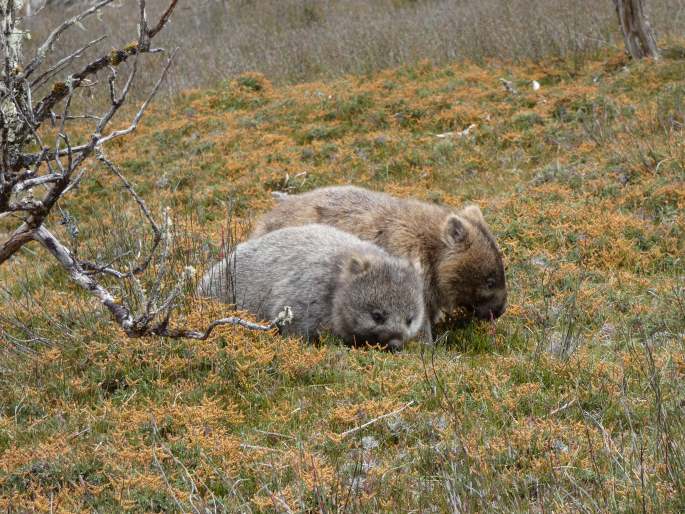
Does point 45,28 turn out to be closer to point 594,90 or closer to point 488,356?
point 594,90

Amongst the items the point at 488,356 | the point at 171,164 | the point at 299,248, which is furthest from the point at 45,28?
the point at 488,356

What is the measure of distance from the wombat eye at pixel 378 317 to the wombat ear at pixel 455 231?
1.31 metres

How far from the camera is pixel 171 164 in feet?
47.5

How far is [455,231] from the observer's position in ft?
25.3

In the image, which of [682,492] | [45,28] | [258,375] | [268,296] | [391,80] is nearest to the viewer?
[682,492]

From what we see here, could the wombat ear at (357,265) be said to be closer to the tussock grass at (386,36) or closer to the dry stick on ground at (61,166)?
the dry stick on ground at (61,166)

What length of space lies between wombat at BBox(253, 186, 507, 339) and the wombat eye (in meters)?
0.63

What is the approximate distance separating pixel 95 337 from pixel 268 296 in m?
1.63

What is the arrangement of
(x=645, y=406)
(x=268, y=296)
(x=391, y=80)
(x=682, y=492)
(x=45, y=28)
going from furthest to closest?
(x=45, y=28) < (x=391, y=80) < (x=268, y=296) < (x=645, y=406) < (x=682, y=492)

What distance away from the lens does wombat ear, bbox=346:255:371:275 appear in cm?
694

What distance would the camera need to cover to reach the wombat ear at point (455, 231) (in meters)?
7.63

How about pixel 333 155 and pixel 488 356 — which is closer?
pixel 488 356

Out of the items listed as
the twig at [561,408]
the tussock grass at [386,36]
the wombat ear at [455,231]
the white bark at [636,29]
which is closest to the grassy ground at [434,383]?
the twig at [561,408]

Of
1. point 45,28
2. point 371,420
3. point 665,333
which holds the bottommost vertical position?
point 665,333
